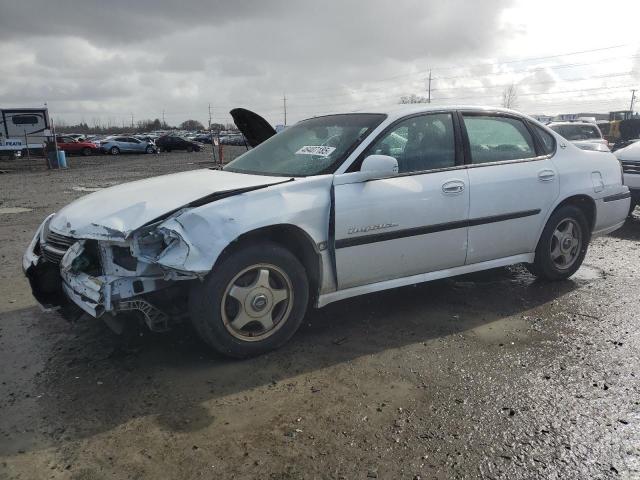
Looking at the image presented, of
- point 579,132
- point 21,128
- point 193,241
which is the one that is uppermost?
point 21,128

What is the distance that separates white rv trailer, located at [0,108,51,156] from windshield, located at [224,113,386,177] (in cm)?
2859

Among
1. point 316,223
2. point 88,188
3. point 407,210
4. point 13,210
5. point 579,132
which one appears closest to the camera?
point 316,223

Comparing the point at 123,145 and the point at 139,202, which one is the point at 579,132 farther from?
the point at 123,145

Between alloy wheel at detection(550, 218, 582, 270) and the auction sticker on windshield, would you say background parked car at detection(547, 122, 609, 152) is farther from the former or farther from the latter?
the auction sticker on windshield

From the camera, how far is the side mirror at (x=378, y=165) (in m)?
3.53

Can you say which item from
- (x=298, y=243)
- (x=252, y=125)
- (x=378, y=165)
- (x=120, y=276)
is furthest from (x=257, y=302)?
(x=252, y=125)

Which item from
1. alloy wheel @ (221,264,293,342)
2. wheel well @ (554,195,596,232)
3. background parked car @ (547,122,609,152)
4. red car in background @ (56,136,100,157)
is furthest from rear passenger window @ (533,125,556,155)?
red car in background @ (56,136,100,157)

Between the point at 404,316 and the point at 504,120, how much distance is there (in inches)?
77.1

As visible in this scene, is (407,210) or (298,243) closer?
(298,243)

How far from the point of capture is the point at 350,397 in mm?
2912

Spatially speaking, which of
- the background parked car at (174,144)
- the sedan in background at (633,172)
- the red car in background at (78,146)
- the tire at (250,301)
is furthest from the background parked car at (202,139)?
the tire at (250,301)

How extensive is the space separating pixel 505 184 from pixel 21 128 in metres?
31.7

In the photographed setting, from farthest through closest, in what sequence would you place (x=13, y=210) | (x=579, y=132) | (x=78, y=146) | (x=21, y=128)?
(x=78, y=146)
(x=21, y=128)
(x=579, y=132)
(x=13, y=210)

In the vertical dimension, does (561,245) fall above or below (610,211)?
below
